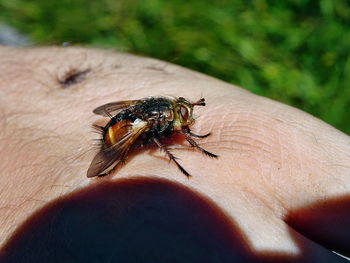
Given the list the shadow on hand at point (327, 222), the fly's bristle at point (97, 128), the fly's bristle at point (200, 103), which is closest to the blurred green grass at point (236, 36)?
the fly's bristle at point (200, 103)

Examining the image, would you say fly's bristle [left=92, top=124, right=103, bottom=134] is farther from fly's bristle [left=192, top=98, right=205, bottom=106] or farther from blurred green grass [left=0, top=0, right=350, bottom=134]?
blurred green grass [left=0, top=0, right=350, bottom=134]

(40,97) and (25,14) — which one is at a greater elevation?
(40,97)

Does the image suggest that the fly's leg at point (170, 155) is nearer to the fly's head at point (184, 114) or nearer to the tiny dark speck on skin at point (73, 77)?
the fly's head at point (184, 114)

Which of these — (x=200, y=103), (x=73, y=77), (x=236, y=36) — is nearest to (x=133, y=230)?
(x=200, y=103)

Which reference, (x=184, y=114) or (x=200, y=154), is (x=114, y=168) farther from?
(x=184, y=114)

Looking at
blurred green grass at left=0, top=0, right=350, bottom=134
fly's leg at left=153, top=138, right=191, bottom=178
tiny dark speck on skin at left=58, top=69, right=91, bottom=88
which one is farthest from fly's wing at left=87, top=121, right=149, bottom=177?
blurred green grass at left=0, top=0, right=350, bottom=134

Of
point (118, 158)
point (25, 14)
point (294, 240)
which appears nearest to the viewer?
point (294, 240)

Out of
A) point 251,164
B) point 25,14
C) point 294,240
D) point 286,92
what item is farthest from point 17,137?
point 25,14

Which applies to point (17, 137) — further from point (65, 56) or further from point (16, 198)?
point (65, 56)
